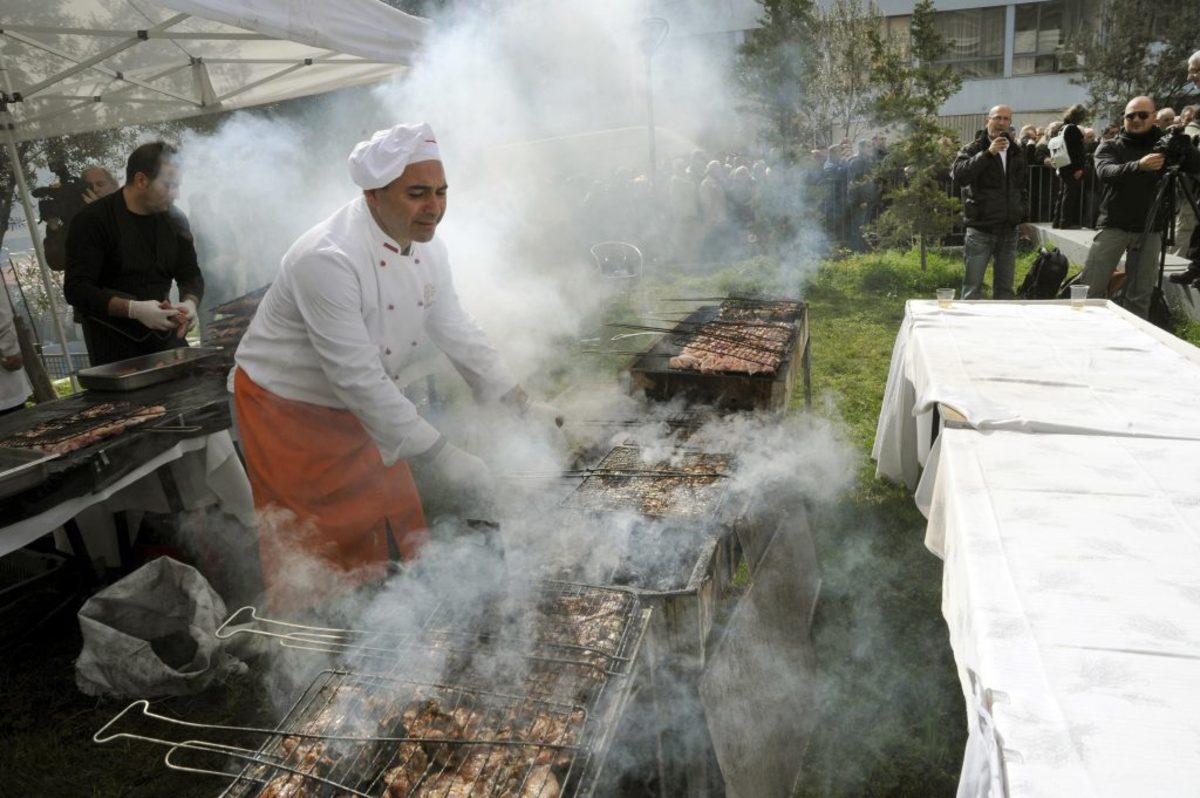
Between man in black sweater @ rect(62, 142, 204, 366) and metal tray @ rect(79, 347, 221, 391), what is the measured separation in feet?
0.54

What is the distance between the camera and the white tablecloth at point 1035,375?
2.65m

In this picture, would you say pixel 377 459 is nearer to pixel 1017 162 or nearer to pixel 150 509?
pixel 150 509

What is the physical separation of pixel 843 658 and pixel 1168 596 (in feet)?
6.75

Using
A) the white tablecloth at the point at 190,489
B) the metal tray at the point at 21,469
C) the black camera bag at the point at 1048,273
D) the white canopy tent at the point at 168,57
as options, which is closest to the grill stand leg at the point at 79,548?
the white tablecloth at the point at 190,489

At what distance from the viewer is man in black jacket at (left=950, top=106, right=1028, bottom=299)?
7617mm

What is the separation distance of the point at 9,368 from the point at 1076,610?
5961 millimetres

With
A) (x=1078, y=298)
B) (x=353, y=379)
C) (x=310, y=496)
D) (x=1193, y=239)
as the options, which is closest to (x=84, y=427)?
(x=310, y=496)

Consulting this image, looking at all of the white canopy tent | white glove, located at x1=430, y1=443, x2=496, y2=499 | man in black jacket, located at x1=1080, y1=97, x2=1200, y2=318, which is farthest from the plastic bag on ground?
man in black jacket, located at x1=1080, y1=97, x2=1200, y2=318

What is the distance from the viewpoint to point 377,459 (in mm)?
3281

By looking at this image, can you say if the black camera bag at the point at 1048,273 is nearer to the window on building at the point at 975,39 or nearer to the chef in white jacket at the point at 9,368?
the chef in white jacket at the point at 9,368

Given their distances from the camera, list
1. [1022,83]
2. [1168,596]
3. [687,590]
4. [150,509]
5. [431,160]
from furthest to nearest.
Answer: [1022,83] < [150,509] < [431,160] < [687,590] < [1168,596]

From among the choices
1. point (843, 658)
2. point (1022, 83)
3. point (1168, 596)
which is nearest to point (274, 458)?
point (843, 658)

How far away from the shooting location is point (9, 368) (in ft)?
16.0

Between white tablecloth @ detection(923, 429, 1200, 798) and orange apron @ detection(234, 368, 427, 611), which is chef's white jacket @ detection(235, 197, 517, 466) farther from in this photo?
white tablecloth @ detection(923, 429, 1200, 798)
